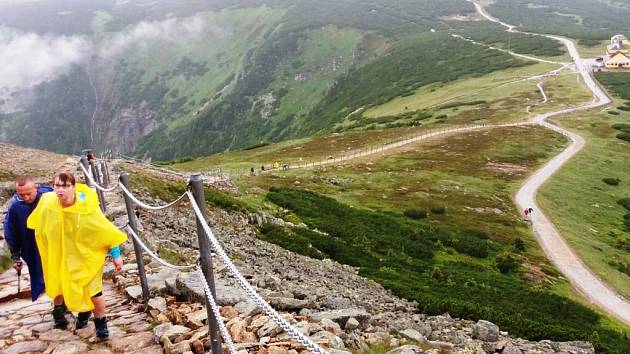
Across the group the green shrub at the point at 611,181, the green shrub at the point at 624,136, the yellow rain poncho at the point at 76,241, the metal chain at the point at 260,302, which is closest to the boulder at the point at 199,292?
the yellow rain poncho at the point at 76,241

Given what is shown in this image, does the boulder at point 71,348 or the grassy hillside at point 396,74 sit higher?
the grassy hillside at point 396,74

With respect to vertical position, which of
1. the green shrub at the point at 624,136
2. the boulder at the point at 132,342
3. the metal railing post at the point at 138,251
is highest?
the metal railing post at the point at 138,251

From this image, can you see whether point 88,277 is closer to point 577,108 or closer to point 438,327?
point 438,327

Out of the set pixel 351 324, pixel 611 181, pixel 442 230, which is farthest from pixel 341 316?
pixel 611 181

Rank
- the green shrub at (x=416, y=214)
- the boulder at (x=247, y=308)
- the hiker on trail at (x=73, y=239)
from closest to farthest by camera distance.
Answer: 1. the hiker on trail at (x=73, y=239)
2. the boulder at (x=247, y=308)
3. the green shrub at (x=416, y=214)

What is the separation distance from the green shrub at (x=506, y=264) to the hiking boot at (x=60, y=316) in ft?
92.3

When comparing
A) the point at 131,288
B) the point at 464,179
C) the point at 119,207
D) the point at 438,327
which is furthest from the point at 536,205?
the point at 131,288

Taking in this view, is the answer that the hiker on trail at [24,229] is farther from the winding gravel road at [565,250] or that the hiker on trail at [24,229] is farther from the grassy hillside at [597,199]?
the grassy hillside at [597,199]

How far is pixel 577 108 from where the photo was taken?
8806 cm

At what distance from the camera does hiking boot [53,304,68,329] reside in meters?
9.60

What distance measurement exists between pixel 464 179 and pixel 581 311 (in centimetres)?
2783

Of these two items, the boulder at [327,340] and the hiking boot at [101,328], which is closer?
the hiking boot at [101,328]

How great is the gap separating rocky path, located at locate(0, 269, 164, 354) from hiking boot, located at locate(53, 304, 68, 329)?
0.36ft

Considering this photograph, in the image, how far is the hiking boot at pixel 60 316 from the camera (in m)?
9.60
